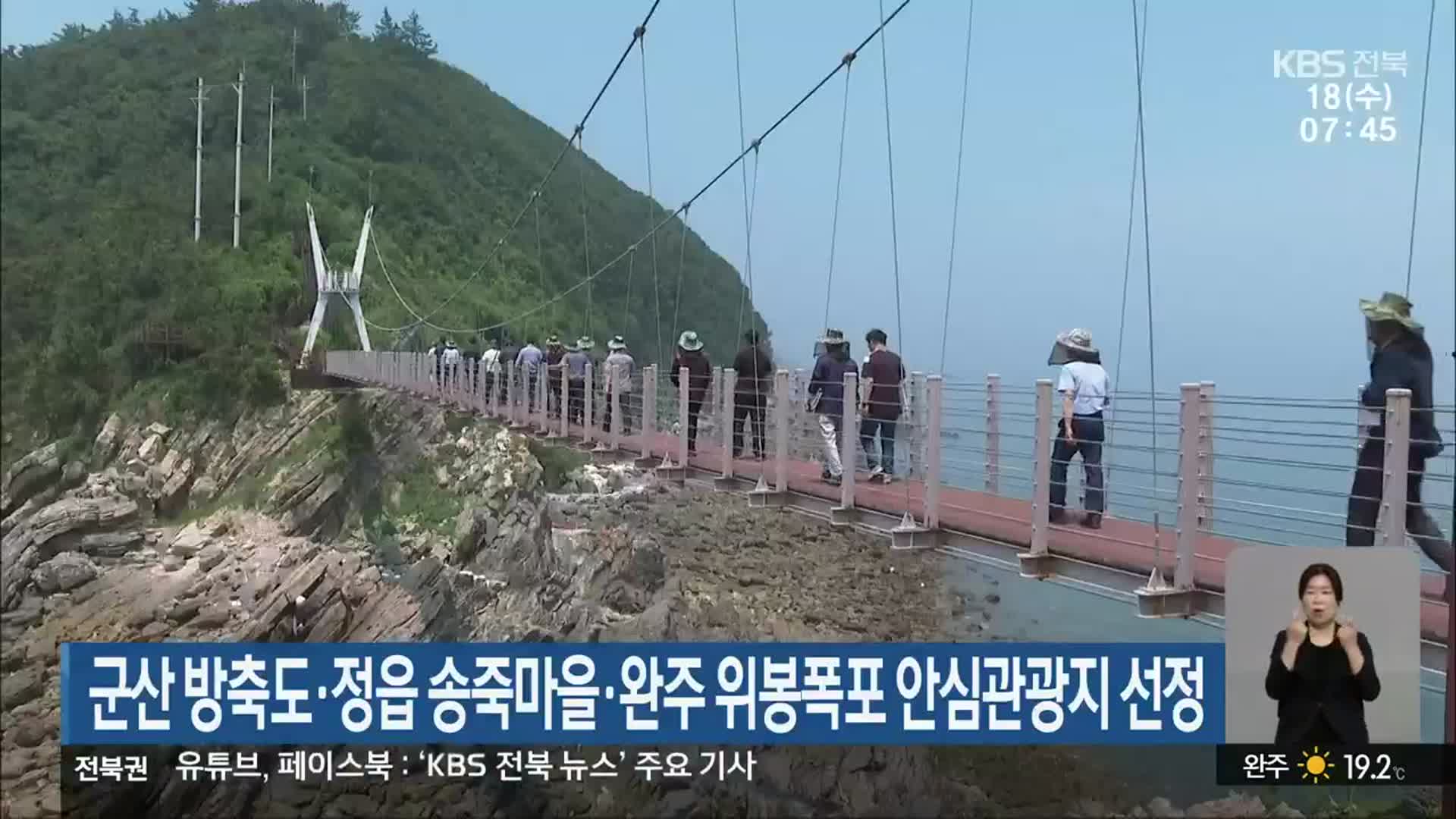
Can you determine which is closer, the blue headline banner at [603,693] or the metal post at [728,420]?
the blue headline banner at [603,693]

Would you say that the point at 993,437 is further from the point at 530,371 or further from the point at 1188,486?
the point at 530,371

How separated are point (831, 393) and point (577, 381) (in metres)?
2.54

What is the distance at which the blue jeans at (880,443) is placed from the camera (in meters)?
3.40

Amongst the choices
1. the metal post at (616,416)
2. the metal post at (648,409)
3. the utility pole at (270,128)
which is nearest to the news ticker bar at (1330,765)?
the metal post at (648,409)

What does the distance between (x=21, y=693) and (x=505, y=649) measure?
21.3 ft

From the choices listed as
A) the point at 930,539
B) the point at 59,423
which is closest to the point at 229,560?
the point at 59,423

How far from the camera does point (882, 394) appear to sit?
343cm

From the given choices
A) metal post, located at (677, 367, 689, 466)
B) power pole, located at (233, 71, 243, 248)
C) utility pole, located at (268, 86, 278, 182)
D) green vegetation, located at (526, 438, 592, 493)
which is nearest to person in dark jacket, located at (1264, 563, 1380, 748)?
metal post, located at (677, 367, 689, 466)

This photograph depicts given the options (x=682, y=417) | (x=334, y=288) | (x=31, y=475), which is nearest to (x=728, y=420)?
(x=682, y=417)

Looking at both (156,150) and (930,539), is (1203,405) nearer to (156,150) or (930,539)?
(930,539)

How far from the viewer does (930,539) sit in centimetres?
286

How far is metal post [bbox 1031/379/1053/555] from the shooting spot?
8.09ft

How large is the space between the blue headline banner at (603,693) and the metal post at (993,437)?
16.3 inches

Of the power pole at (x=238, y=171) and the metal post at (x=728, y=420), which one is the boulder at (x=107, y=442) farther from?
the metal post at (x=728, y=420)
